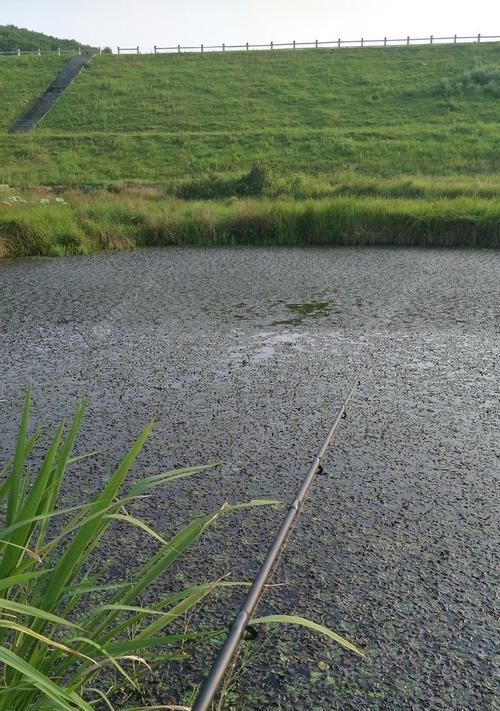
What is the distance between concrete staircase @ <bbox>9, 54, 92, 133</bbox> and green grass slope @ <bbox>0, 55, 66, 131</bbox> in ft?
1.03

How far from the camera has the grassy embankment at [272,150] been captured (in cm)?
1105

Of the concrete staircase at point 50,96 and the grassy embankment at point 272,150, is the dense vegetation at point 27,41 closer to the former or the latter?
the concrete staircase at point 50,96

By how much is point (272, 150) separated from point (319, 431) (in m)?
19.4

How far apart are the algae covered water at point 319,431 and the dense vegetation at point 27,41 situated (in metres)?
61.7

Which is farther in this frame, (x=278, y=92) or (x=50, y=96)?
(x=50, y=96)

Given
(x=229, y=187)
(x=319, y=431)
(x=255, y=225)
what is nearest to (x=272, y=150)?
(x=229, y=187)

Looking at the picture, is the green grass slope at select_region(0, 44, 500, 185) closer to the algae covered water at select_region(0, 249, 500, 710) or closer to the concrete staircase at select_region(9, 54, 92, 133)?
the concrete staircase at select_region(9, 54, 92, 133)

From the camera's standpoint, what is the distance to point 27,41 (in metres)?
66.4

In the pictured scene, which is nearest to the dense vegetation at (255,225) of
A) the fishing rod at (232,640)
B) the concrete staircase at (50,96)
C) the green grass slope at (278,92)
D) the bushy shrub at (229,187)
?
the bushy shrub at (229,187)

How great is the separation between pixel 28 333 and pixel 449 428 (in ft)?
12.6

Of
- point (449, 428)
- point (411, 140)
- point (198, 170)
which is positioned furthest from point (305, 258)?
point (411, 140)

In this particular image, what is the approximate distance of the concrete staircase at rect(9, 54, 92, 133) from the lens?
2741 centimetres

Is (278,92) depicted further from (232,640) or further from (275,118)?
(232,640)

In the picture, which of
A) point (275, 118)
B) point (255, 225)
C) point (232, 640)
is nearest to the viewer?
point (232, 640)
